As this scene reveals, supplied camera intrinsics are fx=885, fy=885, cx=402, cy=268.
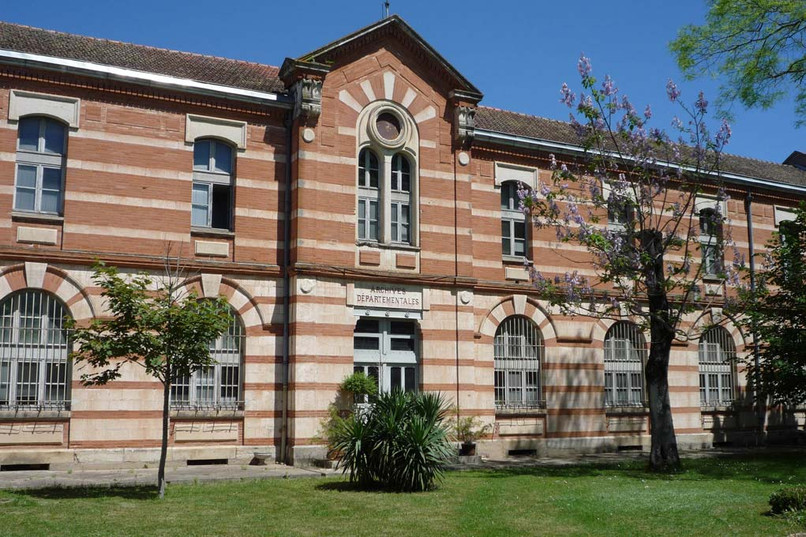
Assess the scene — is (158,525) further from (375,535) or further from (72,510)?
(375,535)

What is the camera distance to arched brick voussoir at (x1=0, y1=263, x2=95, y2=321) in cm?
1861

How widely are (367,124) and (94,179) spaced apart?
22.2 feet

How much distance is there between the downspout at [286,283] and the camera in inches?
816

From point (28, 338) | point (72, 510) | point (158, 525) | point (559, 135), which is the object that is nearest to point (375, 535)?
point (158, 525)

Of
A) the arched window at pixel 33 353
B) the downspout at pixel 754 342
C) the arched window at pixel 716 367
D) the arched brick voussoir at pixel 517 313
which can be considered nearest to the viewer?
the arched window at pixel 33 353

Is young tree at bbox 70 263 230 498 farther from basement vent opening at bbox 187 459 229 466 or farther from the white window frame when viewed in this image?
the white window frame

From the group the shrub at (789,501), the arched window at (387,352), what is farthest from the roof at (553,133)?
the shrub at (789,501)

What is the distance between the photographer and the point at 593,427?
2484 cm

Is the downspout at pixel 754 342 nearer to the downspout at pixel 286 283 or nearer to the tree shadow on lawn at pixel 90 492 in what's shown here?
the downspout at pixel 286 283

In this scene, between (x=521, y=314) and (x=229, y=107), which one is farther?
(x=521, y=314)

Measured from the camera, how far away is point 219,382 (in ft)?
67.3

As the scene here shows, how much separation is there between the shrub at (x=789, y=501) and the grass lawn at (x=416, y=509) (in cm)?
27

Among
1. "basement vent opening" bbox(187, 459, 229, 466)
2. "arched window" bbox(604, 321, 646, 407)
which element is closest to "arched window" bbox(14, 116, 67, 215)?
"basement vent opening" bbox(187, 459, 229, 466)

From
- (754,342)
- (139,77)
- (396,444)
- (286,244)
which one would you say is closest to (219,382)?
(286,244)
